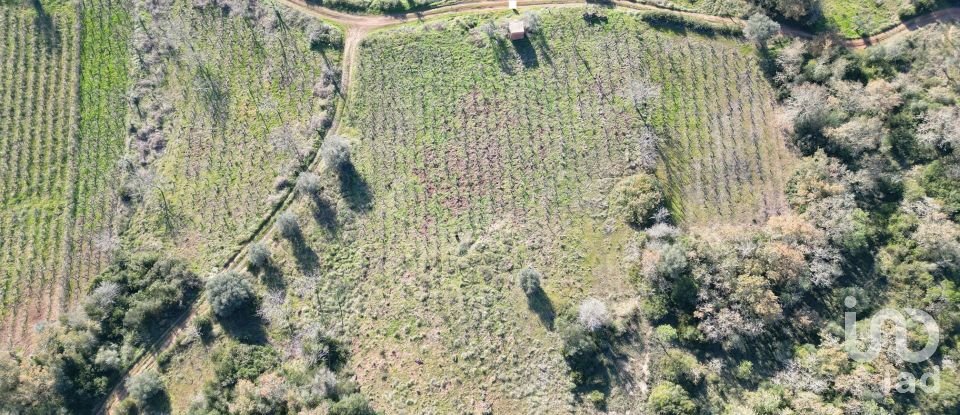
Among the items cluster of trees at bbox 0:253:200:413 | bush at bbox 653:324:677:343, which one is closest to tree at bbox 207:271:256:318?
cluster of trees at bbox 0:253:200:413

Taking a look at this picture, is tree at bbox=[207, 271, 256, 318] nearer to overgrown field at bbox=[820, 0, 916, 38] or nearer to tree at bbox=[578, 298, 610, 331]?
tree at bbox=[578, 298, 610, 331]

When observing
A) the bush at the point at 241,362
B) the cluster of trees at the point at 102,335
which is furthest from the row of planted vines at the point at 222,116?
the bush at the point at 241,362

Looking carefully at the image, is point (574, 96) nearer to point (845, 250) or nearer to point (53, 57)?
point (845, 250)

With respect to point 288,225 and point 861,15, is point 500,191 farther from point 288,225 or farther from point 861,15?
point 861,15

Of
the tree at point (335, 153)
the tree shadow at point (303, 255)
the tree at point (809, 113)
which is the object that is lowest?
the tree shadow at point (303, 255)

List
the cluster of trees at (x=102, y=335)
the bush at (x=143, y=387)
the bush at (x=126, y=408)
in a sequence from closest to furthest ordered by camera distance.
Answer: the cluster of trees at (x=102, y=335) → the bush at (x=143, y=387) → the bush at (x=126, y=408)

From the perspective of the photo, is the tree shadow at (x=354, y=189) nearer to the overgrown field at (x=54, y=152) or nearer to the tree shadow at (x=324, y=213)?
the tree shadow at (x=324, y=213)
